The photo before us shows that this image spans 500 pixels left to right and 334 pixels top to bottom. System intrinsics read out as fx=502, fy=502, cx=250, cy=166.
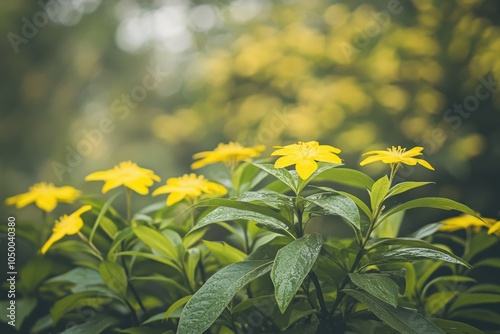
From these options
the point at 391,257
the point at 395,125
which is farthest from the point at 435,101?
the point at 391,257

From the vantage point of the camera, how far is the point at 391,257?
0.79m

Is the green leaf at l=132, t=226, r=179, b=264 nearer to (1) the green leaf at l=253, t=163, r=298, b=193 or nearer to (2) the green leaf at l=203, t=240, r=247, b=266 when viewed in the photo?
(2) the green leaf at l=203, t=240, r=247, b=266

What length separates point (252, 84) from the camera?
2.80 metres

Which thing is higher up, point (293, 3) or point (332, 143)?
point (293, 3)

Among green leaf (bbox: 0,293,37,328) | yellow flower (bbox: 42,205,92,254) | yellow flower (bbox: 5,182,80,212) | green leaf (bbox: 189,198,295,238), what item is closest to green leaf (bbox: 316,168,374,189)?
green leaf (bbox: 189,198,295,238)

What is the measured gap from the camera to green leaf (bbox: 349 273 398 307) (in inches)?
27.5

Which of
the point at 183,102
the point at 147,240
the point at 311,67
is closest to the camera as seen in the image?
the point at 147,240

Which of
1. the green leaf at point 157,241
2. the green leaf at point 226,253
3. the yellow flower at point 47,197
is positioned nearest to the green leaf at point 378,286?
the green leaf at point 226,253

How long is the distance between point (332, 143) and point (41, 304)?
166 centimetres

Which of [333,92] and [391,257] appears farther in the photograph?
[333,92]

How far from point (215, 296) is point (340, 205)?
22 cm

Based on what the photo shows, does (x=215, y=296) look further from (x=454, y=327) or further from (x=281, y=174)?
(x=454, y=327)

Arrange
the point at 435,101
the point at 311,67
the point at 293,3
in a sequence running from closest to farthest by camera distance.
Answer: the point at 435,101
the point at 311,67
the point at 293,3

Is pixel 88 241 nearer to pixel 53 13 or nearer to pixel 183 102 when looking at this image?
pixel 183 102
